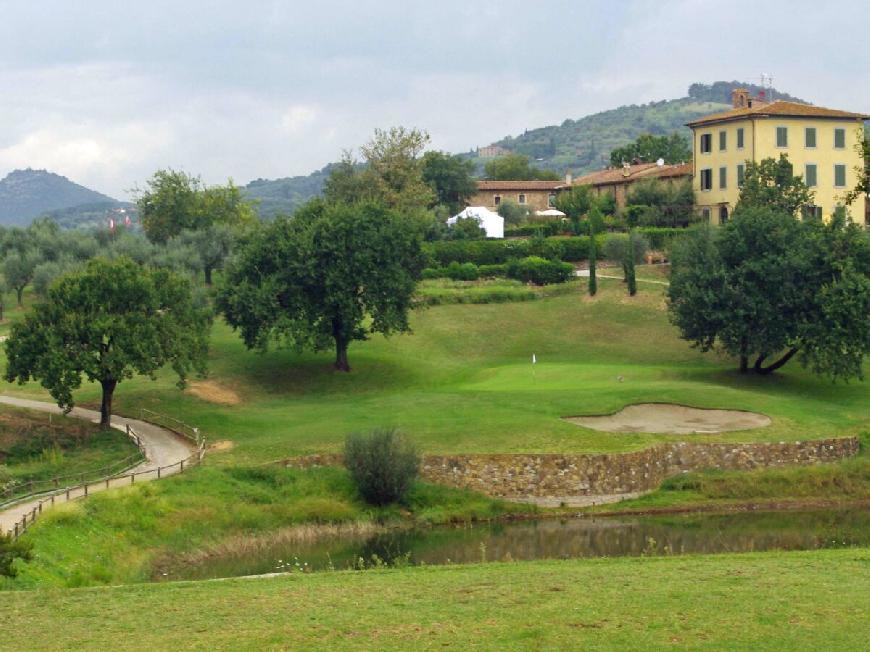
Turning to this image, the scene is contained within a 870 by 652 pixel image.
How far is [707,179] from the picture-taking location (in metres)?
104

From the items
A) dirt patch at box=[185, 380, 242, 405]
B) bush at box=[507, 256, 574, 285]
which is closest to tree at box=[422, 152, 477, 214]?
bush at box=[507, 256, 574, 285]

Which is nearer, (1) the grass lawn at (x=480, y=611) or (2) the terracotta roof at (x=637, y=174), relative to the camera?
(1) the grass lawn at (x=480, y=611)

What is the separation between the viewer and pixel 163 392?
63.8m

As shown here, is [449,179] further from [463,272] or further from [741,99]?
[463,272]

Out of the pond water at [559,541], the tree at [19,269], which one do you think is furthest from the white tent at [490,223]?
the pond water at [559,541]

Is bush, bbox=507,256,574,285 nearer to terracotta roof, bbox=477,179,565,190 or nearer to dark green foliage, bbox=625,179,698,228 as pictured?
dark green foliage, bbox=625,179,698,228

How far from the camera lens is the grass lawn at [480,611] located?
23.8 metres

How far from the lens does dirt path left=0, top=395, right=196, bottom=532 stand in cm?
4116

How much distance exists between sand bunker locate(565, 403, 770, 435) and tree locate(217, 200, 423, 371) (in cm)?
1626

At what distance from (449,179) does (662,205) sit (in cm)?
3318

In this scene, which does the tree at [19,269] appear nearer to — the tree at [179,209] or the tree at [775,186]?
the tree at [179,209]

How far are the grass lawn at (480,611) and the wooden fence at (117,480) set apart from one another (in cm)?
952

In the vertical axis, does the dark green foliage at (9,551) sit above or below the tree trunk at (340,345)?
below

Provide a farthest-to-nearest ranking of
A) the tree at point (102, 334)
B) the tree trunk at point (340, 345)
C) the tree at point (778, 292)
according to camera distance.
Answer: the tree trunk at point (340, 345) < the tree at point (778, 292) < the tree at point (102, 334)
